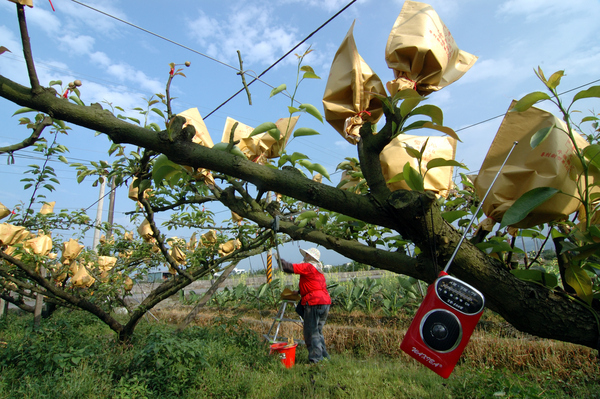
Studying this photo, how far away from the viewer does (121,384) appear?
123 inches

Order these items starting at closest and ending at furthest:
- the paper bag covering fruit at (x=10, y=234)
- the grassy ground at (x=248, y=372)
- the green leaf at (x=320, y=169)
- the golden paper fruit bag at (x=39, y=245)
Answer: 1. the green leaf at (x=320, y=169)
2. the grassy ground at (x=248, y=372)
3. the paper bag covering fruit at (x=10, y=234)
4. the golden paper fruit bag at (x=39, y=245)

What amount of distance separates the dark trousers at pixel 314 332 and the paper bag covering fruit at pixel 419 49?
13.7ft

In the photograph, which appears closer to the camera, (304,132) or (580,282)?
(580,282)

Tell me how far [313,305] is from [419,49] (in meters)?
4.28

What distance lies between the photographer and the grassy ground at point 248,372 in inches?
124

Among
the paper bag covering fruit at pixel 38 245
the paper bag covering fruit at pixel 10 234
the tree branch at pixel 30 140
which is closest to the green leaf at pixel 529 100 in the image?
the tree branch at pixel 30 140

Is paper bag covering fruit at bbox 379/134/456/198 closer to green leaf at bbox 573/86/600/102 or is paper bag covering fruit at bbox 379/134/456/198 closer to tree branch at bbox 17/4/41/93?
green leaf at bbox 573/86/600/102

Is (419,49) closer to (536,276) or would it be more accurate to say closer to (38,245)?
(536,276)

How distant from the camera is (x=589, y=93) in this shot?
1.05 meters

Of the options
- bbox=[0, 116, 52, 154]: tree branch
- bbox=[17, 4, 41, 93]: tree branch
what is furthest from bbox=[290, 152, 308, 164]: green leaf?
bbox=[0, 116, 52, 154]: tree branch

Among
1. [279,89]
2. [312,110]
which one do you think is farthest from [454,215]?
[279,89]

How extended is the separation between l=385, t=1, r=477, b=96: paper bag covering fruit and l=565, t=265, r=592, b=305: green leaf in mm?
765

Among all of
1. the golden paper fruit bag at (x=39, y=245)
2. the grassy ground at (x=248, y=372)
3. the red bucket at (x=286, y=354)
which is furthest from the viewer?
the red bucket at (x=286, y=354)

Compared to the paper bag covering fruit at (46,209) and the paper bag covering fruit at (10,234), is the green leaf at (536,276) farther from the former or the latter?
the paper bag covering fruit at (46,209)
